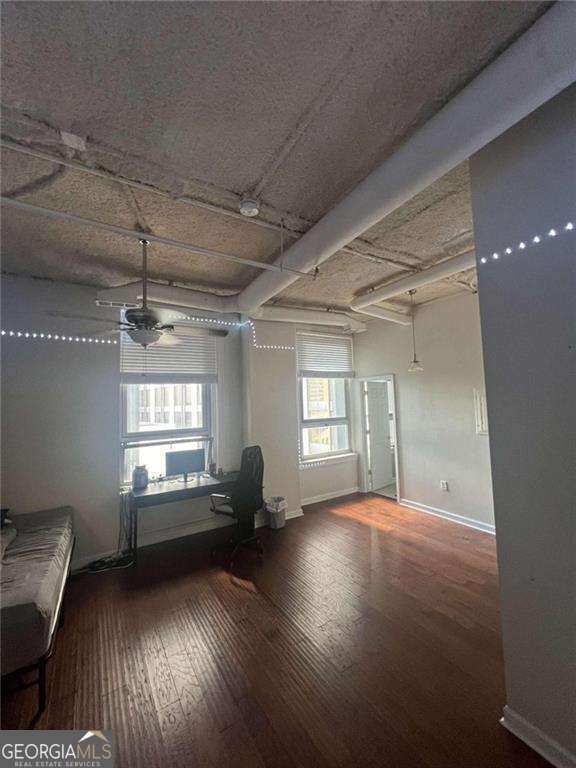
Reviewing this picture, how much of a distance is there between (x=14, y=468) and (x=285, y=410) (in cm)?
315

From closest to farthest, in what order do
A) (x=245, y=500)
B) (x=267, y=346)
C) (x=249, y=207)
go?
1. (x=249, y=207)
2. (x=245, y=500)
3. (x=267, y=346)

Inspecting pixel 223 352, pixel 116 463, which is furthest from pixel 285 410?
pixel 116 463

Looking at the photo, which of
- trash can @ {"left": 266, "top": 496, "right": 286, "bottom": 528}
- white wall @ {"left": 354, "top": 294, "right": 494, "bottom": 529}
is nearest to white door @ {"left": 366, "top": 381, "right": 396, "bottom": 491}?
white wall @ {"left": 354, "top": 294, "right": 494, "bottom": 529}

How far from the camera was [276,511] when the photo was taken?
4.11 meters

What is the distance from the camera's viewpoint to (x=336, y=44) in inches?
47.3

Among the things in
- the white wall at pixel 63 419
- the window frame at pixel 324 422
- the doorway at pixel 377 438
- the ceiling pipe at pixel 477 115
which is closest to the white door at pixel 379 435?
the doorway at pixel 377 438

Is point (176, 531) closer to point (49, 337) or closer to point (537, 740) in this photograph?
point (49, 337)

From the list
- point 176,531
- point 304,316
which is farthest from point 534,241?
point 176,531

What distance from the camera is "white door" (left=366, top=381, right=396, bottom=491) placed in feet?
18.6

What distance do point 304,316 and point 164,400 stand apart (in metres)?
2.32

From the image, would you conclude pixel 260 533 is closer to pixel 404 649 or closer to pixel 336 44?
pixel 404 649

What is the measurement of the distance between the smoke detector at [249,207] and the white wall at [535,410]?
139cm

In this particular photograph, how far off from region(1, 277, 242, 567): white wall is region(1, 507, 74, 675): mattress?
2.01 feet

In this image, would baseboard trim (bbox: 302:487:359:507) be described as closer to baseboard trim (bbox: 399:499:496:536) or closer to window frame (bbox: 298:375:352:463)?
window frame (bbox: 298:375:352:463)
